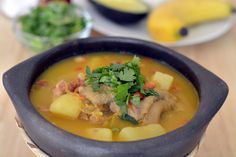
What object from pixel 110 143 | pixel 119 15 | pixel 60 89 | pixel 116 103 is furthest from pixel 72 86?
pixel 119 15

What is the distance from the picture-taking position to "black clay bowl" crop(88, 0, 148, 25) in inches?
67.2

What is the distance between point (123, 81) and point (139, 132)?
0.45ft

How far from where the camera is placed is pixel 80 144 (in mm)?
888

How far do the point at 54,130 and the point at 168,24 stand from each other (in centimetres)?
85

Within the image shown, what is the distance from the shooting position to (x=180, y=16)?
1.76m

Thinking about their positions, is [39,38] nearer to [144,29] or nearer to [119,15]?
[119,15]

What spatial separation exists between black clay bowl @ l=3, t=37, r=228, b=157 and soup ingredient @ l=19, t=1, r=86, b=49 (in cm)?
39

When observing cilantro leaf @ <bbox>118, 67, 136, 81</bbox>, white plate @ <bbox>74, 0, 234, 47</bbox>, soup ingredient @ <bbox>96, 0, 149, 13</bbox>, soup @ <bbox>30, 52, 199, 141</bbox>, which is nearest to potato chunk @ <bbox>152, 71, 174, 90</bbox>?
soup @ <bbox>30, 52, 199, 141</bbox>

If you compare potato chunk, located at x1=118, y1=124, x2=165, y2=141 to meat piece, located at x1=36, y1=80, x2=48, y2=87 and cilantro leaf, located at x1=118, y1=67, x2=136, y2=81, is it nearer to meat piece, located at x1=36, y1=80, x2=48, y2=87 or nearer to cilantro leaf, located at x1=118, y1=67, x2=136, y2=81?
cilantro leaf, located at x1=118, y1=67, x2=136, y2=81

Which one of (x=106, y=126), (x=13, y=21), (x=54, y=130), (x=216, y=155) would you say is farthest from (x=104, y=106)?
(x=13, y=21)

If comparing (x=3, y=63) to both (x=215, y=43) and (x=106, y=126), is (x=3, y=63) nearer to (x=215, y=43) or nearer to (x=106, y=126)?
(x=106, y=126)

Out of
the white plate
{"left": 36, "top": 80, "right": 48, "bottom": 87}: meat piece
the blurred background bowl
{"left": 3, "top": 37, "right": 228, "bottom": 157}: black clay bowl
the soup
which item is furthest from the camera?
the white plate

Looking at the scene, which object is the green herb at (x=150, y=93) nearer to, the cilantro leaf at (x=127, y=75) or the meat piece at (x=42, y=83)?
the cilantro leaf at (x=127, y=75)

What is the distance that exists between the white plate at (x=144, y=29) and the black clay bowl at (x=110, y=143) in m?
0.45
